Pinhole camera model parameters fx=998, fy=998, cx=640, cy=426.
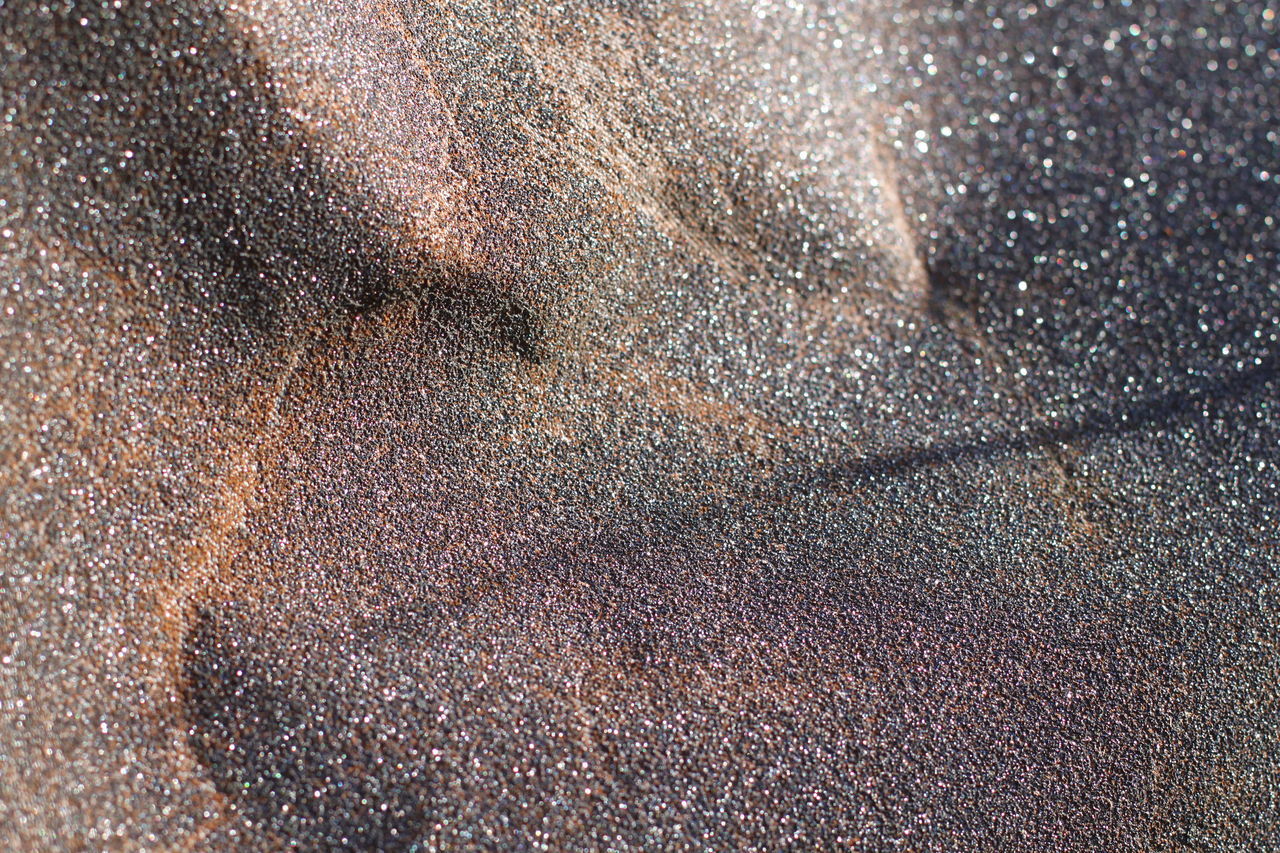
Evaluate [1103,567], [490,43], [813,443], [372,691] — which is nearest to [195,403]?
[372,691]

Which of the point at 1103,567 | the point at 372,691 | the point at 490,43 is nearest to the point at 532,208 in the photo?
the point at 490,43

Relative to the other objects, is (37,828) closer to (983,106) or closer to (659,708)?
(659,708)

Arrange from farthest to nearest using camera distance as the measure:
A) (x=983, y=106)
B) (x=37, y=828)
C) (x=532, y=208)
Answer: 1. (x=983, y=106)
2. (x=532, y=208)
3. (x=37, y=828)

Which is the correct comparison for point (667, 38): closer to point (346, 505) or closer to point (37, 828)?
point (346, 505)

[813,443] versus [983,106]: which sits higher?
[983,106]

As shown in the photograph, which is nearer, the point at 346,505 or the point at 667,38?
the point at 346,505

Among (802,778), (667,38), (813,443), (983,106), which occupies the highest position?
(667,38)

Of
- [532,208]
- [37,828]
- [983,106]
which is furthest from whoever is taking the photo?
[983,106]
